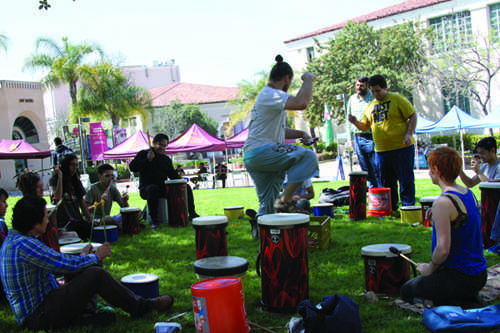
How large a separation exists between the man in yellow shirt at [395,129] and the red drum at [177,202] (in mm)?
3240

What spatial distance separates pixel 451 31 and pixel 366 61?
21.1 ft

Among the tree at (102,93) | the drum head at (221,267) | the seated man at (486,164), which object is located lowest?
the drum head at (221,267)

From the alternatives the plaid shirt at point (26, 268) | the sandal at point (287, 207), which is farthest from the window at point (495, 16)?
the plaid shirt at point (26, 268)

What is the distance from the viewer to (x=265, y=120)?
16.1 feet

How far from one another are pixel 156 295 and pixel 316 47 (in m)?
40.4

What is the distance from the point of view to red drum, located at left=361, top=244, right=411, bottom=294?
3791mm

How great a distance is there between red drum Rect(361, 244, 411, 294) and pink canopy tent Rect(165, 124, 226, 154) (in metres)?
16.0

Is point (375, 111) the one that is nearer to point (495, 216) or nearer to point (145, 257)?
point (495, 216)

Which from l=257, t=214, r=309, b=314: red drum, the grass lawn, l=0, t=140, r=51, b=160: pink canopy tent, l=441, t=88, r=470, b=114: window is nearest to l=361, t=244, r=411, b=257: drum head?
the grass lawn

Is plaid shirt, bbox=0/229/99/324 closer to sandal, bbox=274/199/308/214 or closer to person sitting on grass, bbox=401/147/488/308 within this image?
sandal, bbox=274/199/308/214

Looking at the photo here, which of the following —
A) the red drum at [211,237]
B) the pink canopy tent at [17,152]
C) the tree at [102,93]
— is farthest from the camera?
the tree at [102,93]

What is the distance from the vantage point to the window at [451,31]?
30.7 meters

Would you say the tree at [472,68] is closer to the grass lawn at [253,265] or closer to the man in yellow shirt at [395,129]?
the man in yellow shirt at [395,129]

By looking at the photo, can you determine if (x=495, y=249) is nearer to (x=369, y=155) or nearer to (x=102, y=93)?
(x=369, y=155)
